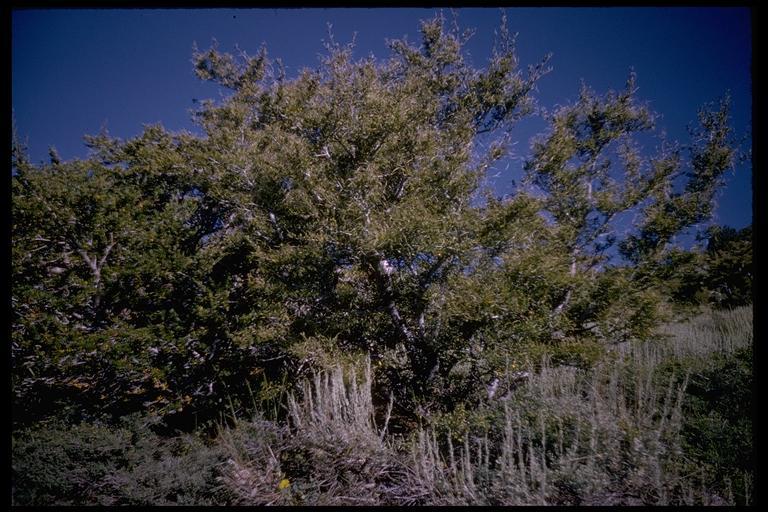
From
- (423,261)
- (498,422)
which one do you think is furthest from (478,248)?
(498,422)

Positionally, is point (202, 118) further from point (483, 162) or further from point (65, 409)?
point (483, 162)

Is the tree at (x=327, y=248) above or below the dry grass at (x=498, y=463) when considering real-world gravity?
above

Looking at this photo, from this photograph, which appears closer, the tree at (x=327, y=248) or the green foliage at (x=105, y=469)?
the green foliage at (x=105, y=469)

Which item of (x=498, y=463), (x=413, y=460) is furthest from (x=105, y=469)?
(x=498, y=463)

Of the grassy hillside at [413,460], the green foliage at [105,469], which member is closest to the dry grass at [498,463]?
the grassy hillside at [413,460]

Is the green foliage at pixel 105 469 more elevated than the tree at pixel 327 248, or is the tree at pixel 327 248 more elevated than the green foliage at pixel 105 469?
the tree at pixel 327 248

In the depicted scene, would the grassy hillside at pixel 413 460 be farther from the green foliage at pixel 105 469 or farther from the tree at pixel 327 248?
the tree at pixel 327 248

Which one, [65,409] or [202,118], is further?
[202,118]

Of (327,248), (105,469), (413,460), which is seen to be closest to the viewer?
(105,469)

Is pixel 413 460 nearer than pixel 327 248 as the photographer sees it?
Yes

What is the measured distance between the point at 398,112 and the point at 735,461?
19.9 ft

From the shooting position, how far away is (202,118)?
25.4 feet

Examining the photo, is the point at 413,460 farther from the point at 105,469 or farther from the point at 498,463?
the point at 105,469

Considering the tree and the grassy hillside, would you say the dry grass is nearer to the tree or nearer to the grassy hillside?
the grassy hillside
